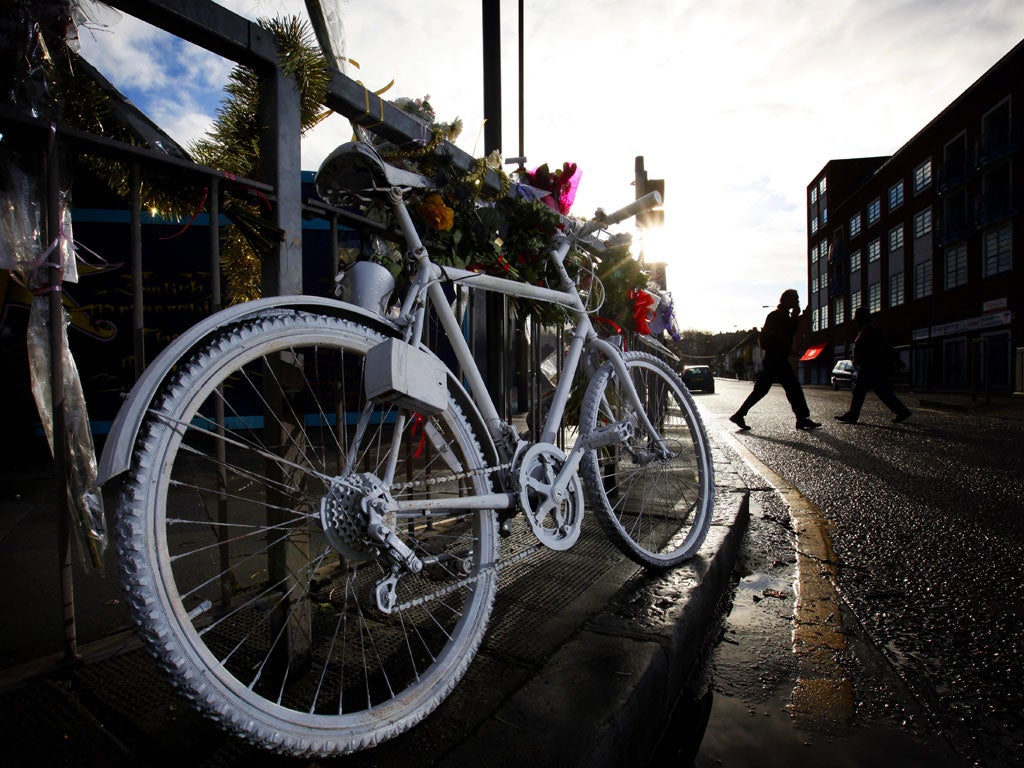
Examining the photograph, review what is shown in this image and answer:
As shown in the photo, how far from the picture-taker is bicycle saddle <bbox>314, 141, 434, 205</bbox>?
1.70 meters

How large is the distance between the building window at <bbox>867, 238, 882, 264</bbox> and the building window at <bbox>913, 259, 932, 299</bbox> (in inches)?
192

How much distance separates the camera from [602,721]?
1368 millimetres

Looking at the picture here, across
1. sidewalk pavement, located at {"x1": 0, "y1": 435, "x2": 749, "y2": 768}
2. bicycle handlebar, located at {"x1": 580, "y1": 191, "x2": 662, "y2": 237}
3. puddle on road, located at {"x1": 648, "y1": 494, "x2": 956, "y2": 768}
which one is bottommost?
puddle on road, located at {"x1": 648, "y1": 494, "x2": 956, "y2": 768}

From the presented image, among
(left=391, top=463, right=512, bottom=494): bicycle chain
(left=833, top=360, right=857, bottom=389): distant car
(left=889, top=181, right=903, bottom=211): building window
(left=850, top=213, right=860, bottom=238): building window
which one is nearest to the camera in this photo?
(left=391, top=463, right=512, bottom=494): bicycle chain

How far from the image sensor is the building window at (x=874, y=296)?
36594 millimetres

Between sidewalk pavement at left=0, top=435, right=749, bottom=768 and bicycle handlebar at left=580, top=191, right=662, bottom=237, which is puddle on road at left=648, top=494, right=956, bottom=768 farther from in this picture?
bicycle handlebar at left=580, top=191, right=662, bottom=237

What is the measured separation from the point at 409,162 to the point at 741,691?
92.3 inches

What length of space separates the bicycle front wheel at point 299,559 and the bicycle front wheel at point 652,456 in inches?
28.7

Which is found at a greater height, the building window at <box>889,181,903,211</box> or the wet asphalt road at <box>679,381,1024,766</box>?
the building window at <box>889,181,903,211</box>

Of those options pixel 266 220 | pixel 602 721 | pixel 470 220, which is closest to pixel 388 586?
pixel 602 721

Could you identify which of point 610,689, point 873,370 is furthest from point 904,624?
point 873,370

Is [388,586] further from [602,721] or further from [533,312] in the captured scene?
[533,312]

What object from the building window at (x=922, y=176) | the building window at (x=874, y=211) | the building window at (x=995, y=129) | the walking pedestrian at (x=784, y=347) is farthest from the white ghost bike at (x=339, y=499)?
the building window at (x=874, y=211)

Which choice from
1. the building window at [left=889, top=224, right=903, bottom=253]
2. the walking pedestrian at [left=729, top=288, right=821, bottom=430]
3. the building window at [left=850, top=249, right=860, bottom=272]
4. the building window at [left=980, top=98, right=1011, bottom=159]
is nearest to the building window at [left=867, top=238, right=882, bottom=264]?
the building window at [left=889, top=224, right=903, bottom=253]
